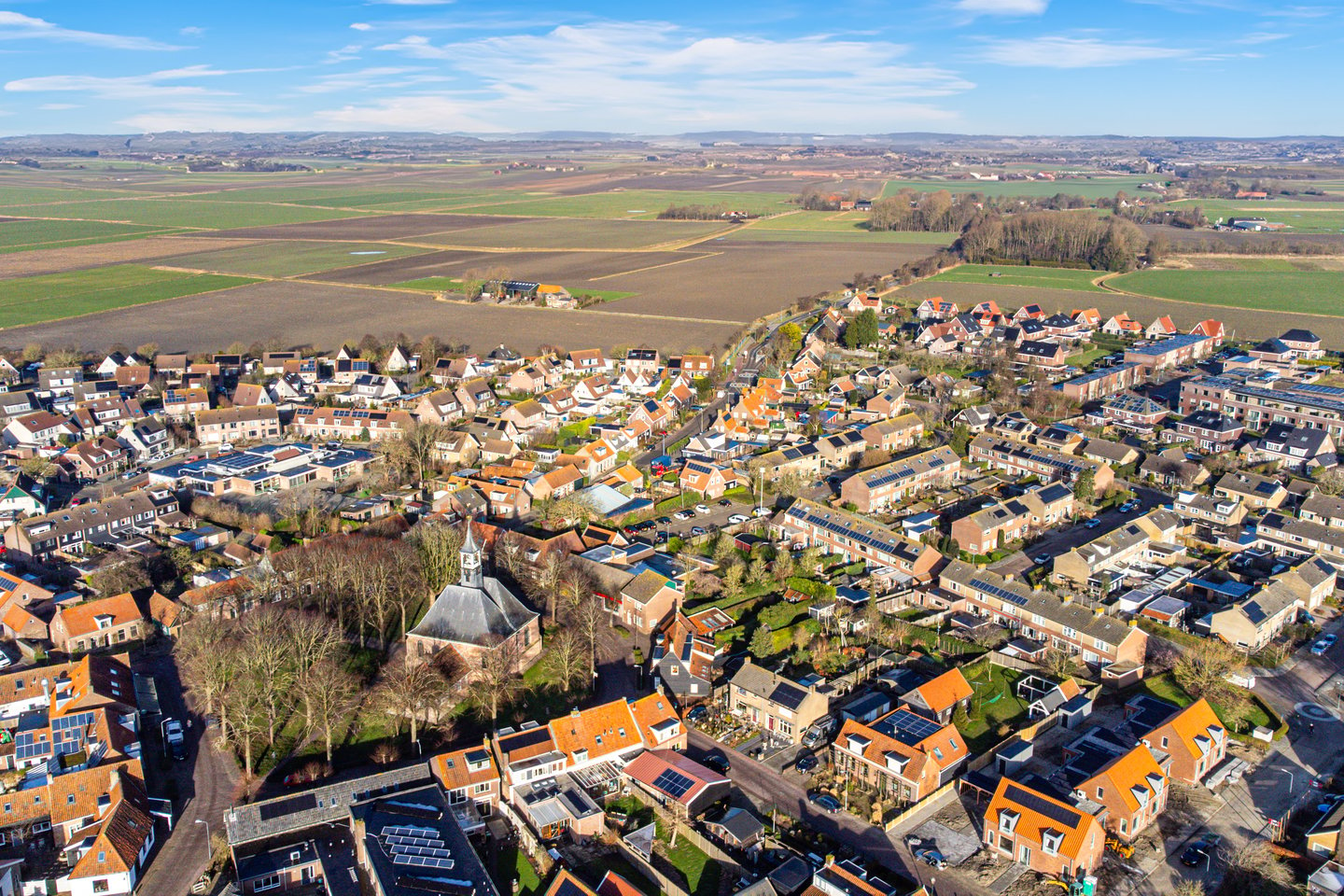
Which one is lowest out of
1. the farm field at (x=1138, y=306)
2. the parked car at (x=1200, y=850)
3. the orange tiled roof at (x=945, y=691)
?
the parked car at (x=1200, y=850)

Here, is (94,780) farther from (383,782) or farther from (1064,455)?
(1064,455)

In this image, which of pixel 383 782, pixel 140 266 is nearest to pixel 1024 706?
pixel 383 782

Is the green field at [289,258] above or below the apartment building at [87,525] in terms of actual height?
above

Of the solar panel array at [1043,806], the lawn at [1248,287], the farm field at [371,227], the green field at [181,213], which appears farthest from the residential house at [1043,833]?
the green field at [181,213]

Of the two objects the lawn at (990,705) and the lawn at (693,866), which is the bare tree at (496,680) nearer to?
the lawn at (693,866)

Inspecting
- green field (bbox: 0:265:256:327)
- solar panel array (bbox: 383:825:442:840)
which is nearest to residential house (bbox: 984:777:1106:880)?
solar panel array (bbox: 383:825:442:840)

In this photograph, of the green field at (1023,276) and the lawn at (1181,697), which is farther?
the green field at (1023,276)

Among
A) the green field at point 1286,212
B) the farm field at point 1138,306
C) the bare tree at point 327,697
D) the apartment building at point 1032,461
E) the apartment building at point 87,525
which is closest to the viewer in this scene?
the bare tree at point 327,697

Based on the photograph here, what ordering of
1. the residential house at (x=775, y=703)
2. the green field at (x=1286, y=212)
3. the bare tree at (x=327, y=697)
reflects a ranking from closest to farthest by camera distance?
the bare tree at (x=327, y=697) < the residential house at (x=775, y=703) < the green field at (x=1286, y=212)
